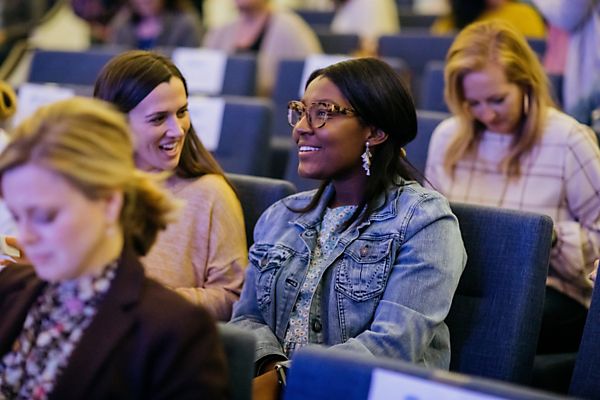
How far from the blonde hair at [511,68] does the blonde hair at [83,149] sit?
1493 mm

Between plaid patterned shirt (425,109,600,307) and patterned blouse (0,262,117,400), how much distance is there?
57.0 inches

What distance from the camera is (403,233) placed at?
196 cm

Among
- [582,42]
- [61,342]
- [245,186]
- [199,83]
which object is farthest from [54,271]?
[199,83]

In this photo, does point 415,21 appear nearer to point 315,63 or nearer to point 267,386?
point 315,63

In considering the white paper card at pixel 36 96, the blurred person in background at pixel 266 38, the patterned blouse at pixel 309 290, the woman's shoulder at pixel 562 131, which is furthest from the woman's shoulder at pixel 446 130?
the blurred person in background at pixel 266 38

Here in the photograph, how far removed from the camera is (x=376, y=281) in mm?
1949

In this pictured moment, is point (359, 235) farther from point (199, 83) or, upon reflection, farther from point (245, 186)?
point (199, 83)

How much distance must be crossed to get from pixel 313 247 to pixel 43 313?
733 mm

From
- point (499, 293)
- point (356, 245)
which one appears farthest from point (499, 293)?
point (356, 245)

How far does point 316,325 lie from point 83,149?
2.64 ft

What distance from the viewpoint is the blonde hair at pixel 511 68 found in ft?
8.82

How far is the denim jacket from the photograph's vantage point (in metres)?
1.89

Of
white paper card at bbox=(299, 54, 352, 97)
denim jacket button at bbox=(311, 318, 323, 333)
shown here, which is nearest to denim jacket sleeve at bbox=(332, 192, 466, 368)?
denim jacket button at bbox=(311, 318, 323, 333)

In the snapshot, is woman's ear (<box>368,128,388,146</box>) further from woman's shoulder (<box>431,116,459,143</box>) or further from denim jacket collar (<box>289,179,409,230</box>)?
woman's shoulder (<box>431,116,459,143</box>)
